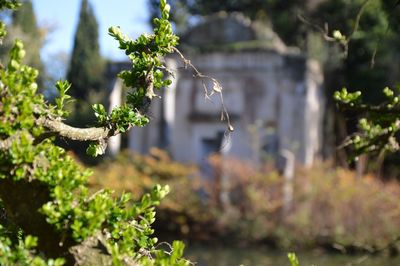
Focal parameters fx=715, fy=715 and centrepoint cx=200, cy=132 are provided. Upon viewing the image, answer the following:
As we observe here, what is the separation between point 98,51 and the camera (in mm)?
27812

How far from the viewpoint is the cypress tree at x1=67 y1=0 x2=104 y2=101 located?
27194 millimetres

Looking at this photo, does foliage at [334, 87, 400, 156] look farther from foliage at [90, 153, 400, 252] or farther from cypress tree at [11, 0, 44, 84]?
cypress tree at [11, 0, 44, 84]

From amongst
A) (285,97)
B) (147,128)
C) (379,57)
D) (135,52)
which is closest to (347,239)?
(285,97)

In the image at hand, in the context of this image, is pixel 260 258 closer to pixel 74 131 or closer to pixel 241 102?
pixel 241 102

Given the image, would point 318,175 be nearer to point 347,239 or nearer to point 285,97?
point 347,239

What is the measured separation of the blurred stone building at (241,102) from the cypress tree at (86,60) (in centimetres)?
606

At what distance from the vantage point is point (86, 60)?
2738 centimetres

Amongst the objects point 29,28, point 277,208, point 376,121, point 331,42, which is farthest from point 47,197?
point 29,28

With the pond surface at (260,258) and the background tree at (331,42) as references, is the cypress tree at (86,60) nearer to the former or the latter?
the background tree at (331,42)

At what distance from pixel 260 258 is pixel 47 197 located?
1143 centimetres

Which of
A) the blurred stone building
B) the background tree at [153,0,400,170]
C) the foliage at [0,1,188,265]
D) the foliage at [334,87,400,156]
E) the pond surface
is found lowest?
the pond surface

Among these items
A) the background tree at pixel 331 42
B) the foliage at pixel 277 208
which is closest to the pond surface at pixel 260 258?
the foliage at pixel 277 208

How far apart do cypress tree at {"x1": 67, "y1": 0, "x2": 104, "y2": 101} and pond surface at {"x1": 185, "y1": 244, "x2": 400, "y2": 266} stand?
44.4 feet

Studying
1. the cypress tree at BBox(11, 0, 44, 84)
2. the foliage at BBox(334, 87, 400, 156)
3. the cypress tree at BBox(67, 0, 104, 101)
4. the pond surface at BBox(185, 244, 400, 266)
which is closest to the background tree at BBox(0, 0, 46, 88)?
the cypress tree at BBox(11, 0, 44, 84)
